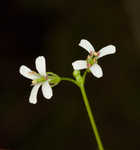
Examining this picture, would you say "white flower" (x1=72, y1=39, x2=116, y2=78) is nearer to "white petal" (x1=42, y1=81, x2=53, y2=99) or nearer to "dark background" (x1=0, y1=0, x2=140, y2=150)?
"white petal" (x1=42, y1=81, x2=53, y2=99)

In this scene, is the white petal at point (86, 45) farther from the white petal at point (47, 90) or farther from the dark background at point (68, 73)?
the dark background at point (68, 73)

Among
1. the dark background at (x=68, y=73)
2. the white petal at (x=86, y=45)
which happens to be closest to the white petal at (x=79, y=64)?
the white petal at (x=86, y=45)

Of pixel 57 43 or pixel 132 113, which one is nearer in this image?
pixel 132 113

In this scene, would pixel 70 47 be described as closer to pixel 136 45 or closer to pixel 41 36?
pixel 41 36

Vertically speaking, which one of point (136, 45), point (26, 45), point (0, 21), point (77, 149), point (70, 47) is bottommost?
point (77, 149)

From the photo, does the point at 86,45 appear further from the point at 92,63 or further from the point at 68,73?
the point at 68,73

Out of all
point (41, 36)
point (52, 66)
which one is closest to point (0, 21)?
point (41, 36)

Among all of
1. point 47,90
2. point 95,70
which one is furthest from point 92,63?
point 47,90

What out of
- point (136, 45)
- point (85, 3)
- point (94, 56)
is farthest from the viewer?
point (85, 3)

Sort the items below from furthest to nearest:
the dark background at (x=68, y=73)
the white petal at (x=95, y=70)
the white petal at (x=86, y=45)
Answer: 1. the dark background at (x=68, y=73)
2. the white petal at (x=86, y=45)
3. the white petal at (x=95, y=70)

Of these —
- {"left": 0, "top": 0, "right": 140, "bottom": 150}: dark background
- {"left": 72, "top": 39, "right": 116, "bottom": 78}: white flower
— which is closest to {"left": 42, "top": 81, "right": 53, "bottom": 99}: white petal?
{"left": 72, "top": 39, "right": 116, "bottom": 78}: white flower
